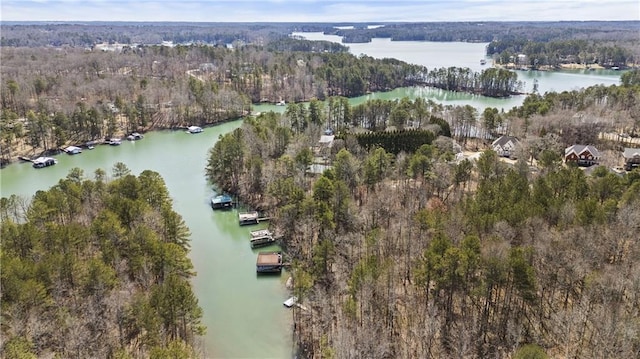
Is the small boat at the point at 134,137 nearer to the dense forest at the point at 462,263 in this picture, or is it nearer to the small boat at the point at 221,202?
the small boat at the point at 221,202

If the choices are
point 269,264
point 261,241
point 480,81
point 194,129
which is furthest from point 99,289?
point 480,81

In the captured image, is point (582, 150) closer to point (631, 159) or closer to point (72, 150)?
point (631, 159)

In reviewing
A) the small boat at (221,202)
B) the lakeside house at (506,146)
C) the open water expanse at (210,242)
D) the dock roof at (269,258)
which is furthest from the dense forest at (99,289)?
the lakeside house at (506,146)

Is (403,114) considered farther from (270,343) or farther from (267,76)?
(267,76)

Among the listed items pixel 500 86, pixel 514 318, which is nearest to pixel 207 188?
pixel 514 318

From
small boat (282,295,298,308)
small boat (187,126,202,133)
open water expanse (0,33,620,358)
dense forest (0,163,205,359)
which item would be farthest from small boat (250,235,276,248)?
small boat (187,126,202,133)
